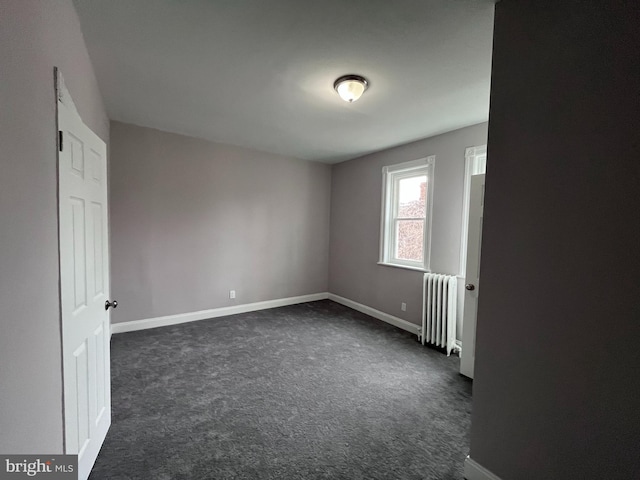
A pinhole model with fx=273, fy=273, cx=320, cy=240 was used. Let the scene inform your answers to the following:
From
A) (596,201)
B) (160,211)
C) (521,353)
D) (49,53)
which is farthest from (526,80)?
(160,211)

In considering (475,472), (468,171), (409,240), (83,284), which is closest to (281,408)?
(475,472)

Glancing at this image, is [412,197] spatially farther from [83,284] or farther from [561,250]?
[83,284]

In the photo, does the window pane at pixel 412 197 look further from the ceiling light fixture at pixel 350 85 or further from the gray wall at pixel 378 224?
the ceiling light fixture at pixel 350 85

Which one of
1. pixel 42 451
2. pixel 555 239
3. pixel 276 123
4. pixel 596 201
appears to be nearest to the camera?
pixel 42 451

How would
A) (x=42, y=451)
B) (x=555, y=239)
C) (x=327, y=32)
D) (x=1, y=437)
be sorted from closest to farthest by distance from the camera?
(x=1, y=437) < (x=42, y=451) < (x=555, y=239) < (x=327, y=32)

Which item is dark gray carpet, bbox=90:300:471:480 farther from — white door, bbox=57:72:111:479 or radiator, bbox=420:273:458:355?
white door, bbox=57:72:111:479

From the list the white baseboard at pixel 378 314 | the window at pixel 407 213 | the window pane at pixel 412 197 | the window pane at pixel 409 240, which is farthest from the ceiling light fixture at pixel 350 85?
the white baseboard at pixel 378 314

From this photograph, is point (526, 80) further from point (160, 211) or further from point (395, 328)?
point (160, 211)

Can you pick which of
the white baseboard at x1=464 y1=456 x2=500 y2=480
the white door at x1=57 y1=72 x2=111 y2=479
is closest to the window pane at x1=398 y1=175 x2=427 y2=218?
the white baseboard at x1=464 y1=456 x2=500 y2=480

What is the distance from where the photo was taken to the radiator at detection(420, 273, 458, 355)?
3.22m

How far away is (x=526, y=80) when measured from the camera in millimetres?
1376

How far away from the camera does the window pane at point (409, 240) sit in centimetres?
395

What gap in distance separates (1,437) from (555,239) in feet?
7.03

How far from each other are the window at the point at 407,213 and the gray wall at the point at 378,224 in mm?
102
